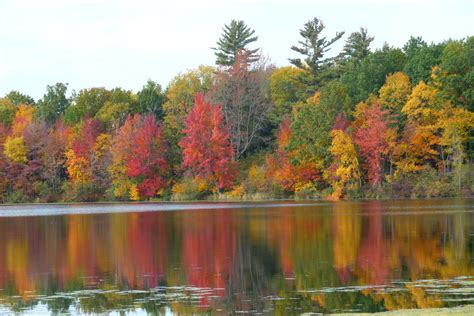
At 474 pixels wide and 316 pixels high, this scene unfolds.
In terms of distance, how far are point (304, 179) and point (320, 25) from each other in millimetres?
29145

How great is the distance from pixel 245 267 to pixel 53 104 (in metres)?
112

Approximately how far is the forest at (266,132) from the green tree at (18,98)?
16.0 metres

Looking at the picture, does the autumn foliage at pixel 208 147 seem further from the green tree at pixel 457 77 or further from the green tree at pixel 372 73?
the green tree at pixel 457 77

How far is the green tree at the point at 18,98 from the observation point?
15088 cm

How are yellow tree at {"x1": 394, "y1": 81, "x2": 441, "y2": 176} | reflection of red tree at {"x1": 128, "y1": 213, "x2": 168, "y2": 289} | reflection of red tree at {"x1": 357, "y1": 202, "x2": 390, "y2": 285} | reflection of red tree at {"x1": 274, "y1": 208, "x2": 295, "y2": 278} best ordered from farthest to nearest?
1. yellow tree at {"x1": 394, "y1": 81, "x2": 441, "y2": 176}
2. reflection of red tree at {"x1": 274, "y1": 208, "x2": 295, "y2": 278}
3. reflection of red tree at {"x1": 128, "y1": 213, "x2": 168, "y2": 289}
4. reflection of red tree at {"x1": 357, "y1": 202, "x2": 390, "y2": 285}

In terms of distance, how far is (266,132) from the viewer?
108 metres

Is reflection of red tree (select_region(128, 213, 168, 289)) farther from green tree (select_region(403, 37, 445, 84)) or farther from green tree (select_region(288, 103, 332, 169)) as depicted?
green tree (select_region(403, 37, 445, 84))

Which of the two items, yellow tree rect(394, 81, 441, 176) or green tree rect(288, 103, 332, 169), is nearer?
yellow tree rect(394, 81, 441, 176)

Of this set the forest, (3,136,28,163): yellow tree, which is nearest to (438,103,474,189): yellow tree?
the forest

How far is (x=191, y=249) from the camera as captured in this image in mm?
36625

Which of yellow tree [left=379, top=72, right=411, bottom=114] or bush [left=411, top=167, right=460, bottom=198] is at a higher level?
yellow tree [left=379, top=72, right=411, bottom=114]

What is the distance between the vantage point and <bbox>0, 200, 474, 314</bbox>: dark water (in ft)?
73.5

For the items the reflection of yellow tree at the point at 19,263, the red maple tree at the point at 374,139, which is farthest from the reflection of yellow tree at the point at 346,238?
the red maple tree at the point at 374,139

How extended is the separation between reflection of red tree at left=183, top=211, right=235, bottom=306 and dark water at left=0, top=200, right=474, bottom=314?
0.17ft
